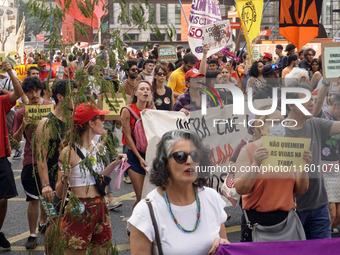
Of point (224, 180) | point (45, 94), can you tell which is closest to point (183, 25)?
point (45, 94)

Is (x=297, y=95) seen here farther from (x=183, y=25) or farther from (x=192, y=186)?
(x=183, y=25)

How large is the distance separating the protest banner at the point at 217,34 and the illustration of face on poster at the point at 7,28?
3.21 meters

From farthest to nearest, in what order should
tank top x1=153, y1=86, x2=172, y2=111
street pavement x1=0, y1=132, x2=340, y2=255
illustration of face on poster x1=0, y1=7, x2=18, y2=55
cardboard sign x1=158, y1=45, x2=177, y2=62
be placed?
cardboard sign x1=158, y1=45, x2=177, y2=62 < illustration of face on poster x1=0, y1=7, x2=18, y2=55 < tank top x1=153, y1=86, x2=172, y2=111 < street pavement x1=0, y1=132, x2=340, y2=255

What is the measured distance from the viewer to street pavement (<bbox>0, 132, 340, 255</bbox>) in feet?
23.0

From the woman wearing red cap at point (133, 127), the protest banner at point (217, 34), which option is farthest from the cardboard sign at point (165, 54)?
the woman wearing red cap at point (133, 127)

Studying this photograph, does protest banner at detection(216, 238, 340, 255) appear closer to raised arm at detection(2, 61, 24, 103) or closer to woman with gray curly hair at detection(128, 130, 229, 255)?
woman with gray curly hair at detection(128, 130, 229, 255)

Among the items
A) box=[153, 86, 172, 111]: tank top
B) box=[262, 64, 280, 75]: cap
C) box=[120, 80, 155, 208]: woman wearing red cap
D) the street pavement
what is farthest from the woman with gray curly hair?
box=[153, 86, 172, 111]: tank top

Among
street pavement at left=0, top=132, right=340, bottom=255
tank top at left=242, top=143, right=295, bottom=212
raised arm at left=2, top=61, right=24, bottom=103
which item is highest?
raised arm at left=2, top=61, right=24, bottom=103

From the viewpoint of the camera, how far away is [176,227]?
343 cm

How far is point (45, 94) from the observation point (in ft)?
31.4

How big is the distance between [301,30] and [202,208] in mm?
5907

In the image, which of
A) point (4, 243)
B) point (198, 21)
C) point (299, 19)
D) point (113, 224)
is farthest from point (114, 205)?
point (198, 21)

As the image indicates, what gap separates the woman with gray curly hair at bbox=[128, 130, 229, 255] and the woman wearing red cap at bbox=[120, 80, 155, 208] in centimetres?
351

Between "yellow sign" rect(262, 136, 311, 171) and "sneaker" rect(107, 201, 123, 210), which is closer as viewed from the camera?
"yellow sign" rect(262, 136, 311, 171)
